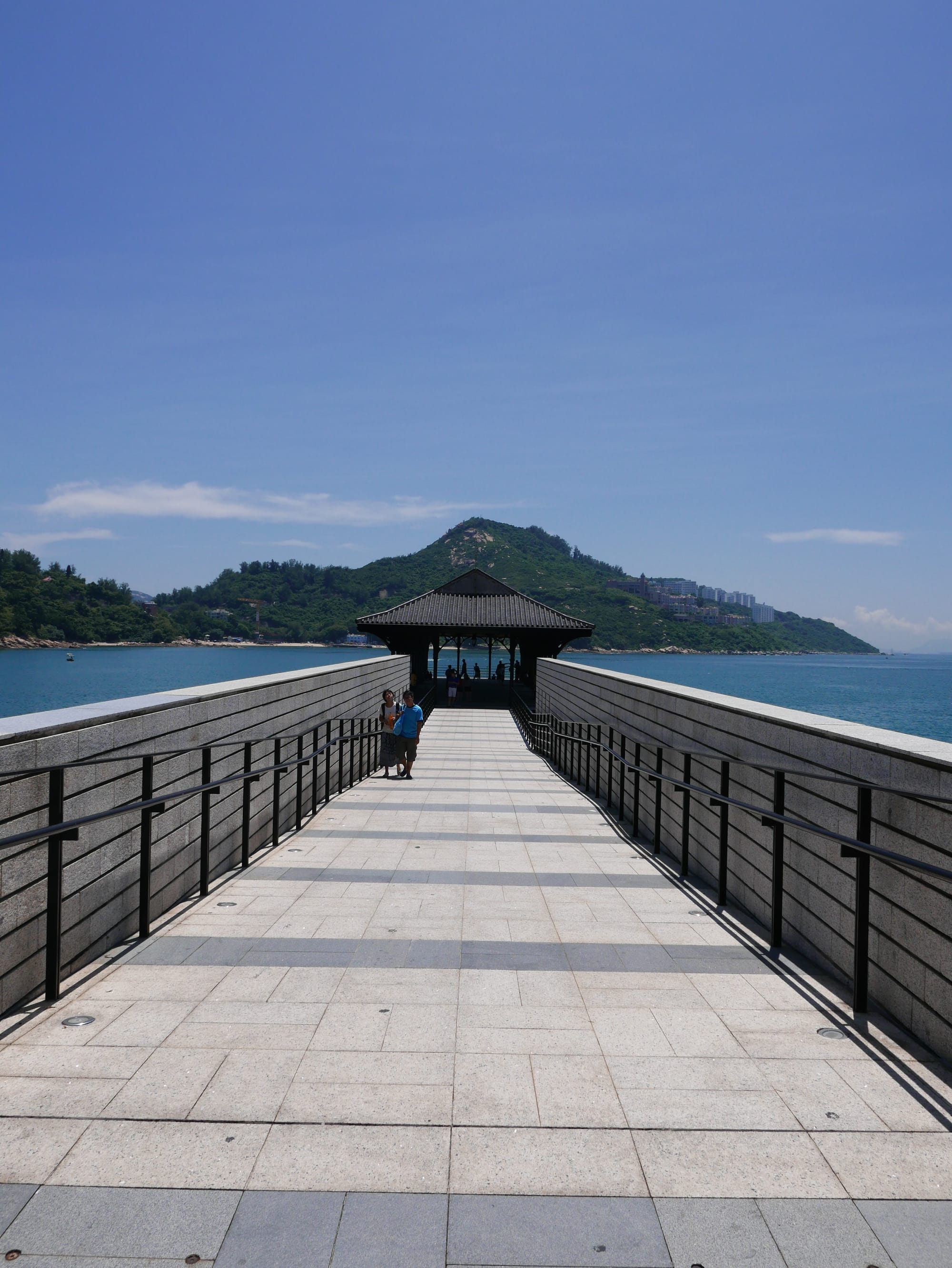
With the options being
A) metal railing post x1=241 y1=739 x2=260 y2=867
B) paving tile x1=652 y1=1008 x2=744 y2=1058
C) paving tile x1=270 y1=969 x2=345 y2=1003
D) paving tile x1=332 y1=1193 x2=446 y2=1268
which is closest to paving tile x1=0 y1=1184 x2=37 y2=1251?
paving tile x1=332 y1=1193 x2=446 y2=1268

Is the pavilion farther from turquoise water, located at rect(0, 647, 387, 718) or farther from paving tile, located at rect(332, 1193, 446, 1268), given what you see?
paving tile, located at rect(332, 1193, 446, 1268)

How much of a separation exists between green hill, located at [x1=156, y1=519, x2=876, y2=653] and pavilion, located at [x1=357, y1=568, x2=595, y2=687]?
384ft

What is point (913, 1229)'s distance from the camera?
2193mm

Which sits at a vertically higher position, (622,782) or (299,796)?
(622,782)

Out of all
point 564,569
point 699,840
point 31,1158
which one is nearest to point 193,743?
point 31,1158

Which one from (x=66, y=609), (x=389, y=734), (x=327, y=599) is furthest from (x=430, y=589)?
(x=389, y=734)

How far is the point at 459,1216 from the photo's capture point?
220cm

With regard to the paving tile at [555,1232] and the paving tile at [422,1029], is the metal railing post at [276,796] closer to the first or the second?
the paving tile at [422,1029]

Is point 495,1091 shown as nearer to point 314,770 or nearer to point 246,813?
point 246,813

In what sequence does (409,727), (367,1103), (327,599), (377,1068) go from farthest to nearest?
(327,599), (409,727), (377,1068), (367,1103)

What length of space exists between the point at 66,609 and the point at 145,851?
166 meters

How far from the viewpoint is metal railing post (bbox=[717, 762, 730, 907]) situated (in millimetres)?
5258

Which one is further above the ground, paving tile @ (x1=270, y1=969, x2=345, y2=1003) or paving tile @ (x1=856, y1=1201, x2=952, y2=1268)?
paving tile @ (x1=856, y1=1201, x2=952, y2=1268)

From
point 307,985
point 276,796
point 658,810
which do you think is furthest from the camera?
point 658,810
